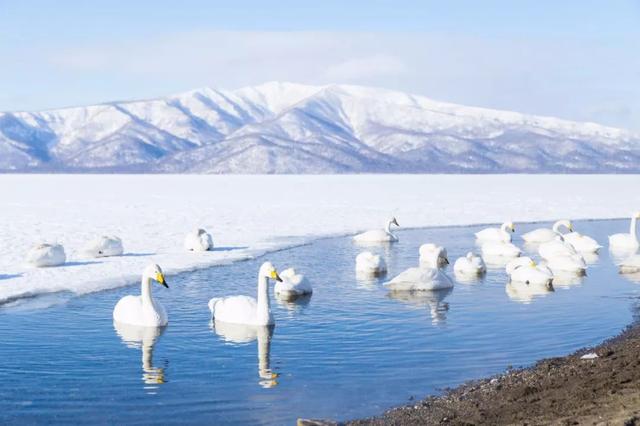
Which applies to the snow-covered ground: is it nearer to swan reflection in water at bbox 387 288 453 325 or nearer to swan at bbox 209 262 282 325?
swan at bbox 209 262 282 325

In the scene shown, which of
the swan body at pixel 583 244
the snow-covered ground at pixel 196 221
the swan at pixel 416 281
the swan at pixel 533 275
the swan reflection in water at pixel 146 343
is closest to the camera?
the swan reflection in water at pixel 146 343

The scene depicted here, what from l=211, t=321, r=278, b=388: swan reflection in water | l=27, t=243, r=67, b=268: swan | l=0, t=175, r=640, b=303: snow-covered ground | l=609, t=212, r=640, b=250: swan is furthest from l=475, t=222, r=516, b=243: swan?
l=211, t=321, r=278, b=388: swan reflection in water

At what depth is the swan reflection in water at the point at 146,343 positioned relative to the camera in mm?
11875

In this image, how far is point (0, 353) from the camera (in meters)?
13.4

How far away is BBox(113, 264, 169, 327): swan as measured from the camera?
50.2ft

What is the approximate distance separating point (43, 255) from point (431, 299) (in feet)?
33.1

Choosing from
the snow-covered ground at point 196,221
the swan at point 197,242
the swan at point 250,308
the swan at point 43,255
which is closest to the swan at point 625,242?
the snow-covered ground at point 196,221

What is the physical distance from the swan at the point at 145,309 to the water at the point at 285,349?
0.88 feet

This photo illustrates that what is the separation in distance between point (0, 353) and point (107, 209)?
1266 inches

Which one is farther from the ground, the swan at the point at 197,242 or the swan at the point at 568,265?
the swan at the point at 197,242

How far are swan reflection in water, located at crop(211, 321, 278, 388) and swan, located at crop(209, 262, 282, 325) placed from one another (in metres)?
0.10

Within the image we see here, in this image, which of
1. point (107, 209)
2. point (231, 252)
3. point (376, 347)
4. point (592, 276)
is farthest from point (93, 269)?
point (107, 209)

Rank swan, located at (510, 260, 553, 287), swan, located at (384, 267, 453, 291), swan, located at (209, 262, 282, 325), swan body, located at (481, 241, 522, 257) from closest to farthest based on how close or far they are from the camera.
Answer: swan, located at (209, 262, 282, 325), swan, located at (384, 267, 453, 291), swan, located at (510, 260, 553, 287), swan body, located at (481, 241, 522, 257)

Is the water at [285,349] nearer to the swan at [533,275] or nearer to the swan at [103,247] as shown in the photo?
the swan at [533,275]
